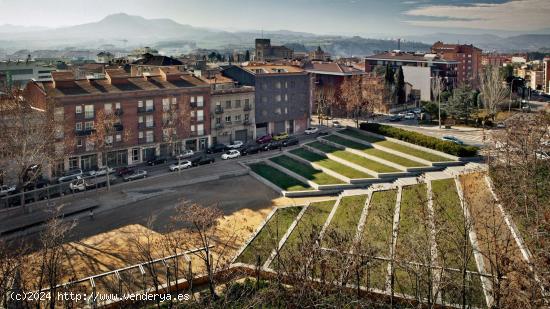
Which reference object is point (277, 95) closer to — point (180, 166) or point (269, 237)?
point (180, 166)

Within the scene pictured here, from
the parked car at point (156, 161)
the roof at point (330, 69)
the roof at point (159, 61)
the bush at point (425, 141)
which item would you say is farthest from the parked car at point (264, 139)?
the roof at point (330, 69)

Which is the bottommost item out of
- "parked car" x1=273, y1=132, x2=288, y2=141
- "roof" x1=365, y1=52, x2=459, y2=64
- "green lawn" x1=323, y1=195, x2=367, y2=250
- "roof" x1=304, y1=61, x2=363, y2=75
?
"green lawn" x1=323, y1=195, x2=367, y2=250

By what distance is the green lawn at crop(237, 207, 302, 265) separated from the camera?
1268 inches

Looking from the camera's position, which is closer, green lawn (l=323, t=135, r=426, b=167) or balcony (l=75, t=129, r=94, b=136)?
green lawn (l=323, t=135, r=426, b=167)

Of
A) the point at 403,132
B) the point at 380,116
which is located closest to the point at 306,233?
the point at 403,132

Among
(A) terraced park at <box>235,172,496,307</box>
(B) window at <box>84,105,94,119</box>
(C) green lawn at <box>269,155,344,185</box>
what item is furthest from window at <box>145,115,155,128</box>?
(A) terraced park at <box>235,172,496,307</box>

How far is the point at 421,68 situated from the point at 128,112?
249 feet

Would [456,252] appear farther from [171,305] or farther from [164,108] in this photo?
[164,108]

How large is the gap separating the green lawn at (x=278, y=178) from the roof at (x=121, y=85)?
630 inches

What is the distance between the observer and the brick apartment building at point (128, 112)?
55.3 meters

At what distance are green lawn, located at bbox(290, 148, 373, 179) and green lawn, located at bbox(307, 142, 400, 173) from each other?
4.56ft

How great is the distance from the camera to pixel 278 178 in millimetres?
53031

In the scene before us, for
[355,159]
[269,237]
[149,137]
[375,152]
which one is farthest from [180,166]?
[269,237]

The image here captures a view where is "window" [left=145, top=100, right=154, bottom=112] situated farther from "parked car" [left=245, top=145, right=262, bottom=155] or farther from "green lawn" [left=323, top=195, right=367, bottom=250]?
"green lawn" [left=323, top=195, right=367, bottom=250]
